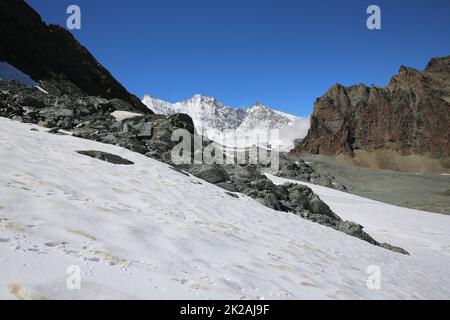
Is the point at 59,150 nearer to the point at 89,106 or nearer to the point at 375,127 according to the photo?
the point at 89,106

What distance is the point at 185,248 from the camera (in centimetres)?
698

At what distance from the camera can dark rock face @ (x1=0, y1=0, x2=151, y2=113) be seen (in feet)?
128

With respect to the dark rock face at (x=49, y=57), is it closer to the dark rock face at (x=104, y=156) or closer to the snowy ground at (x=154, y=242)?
the dark rock face at (x=104, y=156)

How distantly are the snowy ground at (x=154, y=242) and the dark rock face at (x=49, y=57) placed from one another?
2670 cm

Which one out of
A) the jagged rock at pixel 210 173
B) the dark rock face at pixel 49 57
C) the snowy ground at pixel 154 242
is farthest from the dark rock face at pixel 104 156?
the dark rock face at pixel 49 57

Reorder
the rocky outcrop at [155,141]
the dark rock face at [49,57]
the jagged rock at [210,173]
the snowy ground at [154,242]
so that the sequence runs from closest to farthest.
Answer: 1. the snowy ground at [154,242]
2. the rocky outcrop at [155,141]
3. the jagged rock at [210,173]
4. the dark rock face at [49,57]

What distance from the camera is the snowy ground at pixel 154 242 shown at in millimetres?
4863

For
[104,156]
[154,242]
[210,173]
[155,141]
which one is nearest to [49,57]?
[155,141]

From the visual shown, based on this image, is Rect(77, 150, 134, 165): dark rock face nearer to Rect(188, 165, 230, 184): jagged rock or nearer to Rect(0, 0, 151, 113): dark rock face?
Rect(188, 165, 230, 184): jagged rock

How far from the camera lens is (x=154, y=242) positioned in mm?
6754

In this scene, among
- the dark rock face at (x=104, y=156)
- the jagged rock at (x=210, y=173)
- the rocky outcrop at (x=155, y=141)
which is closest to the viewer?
the dark rock face at (x=104, y=156)

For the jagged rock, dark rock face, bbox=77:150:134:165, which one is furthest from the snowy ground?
the jagged rock

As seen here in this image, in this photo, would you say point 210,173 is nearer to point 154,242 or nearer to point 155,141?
point 155,141

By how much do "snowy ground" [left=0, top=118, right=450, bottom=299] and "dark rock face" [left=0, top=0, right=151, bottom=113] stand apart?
26.7 meters
